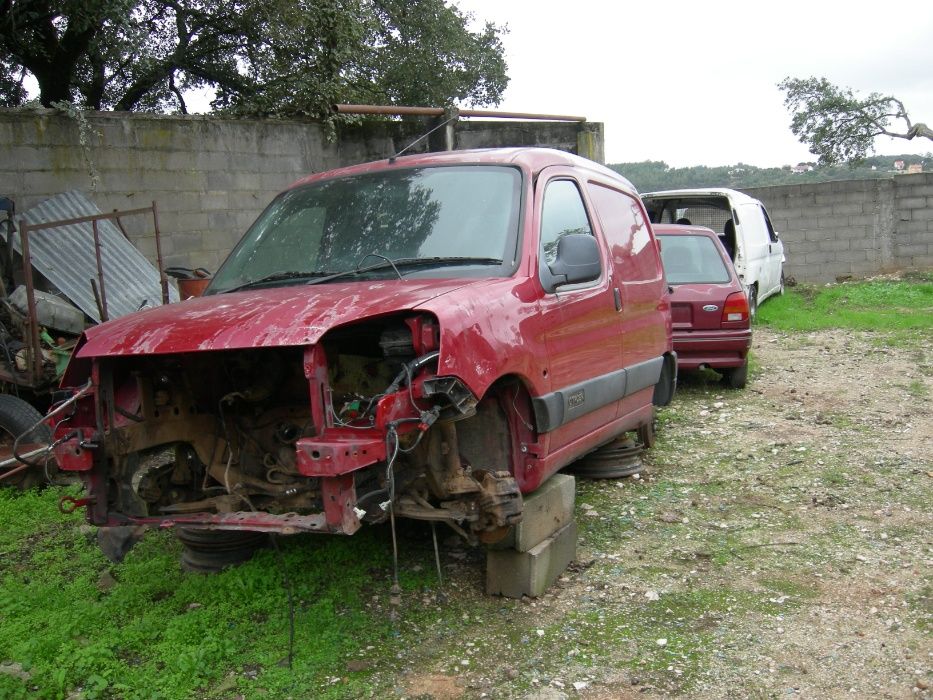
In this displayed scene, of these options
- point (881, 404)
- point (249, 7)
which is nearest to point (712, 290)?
point (881, 404)

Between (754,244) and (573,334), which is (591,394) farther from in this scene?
(754,244)

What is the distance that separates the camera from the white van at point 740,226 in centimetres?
1228

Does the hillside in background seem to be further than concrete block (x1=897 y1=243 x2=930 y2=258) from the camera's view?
Yes

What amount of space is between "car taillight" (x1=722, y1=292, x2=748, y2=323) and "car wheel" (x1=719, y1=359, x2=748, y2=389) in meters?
0.52

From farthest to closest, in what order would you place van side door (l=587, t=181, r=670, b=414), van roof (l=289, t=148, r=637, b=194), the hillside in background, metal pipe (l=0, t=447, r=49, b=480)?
the hillside in background
metal pipe (l=0, t=447, r=49, b=480)
van side door (l=587, t=181, r=670, b=414)
van roof (l=289, t=148, r=637, b=194)

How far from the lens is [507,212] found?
176 inches

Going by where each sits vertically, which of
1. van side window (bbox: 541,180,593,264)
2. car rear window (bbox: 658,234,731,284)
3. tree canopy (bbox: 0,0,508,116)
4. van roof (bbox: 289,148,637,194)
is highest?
tree canopy (bbox: 0,0,508,116)

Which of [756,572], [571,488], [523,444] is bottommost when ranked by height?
[756,572]

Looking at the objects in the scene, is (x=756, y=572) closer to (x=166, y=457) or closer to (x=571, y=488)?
(x=571, y=488)

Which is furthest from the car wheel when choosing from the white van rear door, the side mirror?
the side mirror

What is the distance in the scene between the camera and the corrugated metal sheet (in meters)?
7.04

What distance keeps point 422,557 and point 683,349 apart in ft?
15.9

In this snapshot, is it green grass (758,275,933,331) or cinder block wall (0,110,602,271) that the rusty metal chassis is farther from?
green grass (758,275,933,331)

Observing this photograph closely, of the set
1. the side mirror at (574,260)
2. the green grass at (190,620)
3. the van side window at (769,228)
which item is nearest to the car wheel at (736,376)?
the side mirror at (574,260)
